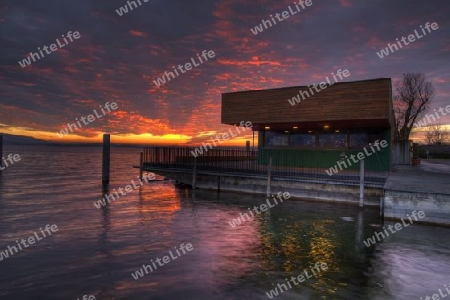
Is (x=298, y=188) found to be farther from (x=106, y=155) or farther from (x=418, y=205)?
(x=106, y=155)

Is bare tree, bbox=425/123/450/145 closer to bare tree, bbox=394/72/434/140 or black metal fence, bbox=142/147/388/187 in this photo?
bare tree, bbox=394/72/434/140

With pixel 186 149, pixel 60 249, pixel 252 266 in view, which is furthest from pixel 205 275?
pixel 186 149

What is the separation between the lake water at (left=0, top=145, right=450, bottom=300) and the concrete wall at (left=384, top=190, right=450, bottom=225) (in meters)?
0.49

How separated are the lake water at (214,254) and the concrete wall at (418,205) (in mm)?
486

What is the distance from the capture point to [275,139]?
2248 centimetres

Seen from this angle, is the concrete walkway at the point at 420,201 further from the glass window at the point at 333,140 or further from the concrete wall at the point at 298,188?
the glass window at the point at 333,140

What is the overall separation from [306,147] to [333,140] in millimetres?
1775

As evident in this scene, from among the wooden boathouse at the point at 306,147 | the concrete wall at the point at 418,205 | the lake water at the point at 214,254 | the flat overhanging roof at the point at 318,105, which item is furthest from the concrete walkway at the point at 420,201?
the flat overhanging roof at the point at 318,105

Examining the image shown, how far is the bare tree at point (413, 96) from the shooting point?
144 ft

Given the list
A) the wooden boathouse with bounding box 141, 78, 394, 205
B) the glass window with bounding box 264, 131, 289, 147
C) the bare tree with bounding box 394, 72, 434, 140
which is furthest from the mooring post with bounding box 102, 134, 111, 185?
the bare tree with bounding box 394, 72, 434, 140

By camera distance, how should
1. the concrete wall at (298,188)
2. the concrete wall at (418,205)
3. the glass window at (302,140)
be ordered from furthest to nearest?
the glass window at (302,140), the concrete wall at (298,188), the concrete wall at (418,205)

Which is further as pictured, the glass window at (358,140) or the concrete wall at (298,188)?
the glass window at (358,140)

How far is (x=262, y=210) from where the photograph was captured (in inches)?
564

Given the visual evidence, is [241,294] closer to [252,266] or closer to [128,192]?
[252,266]
